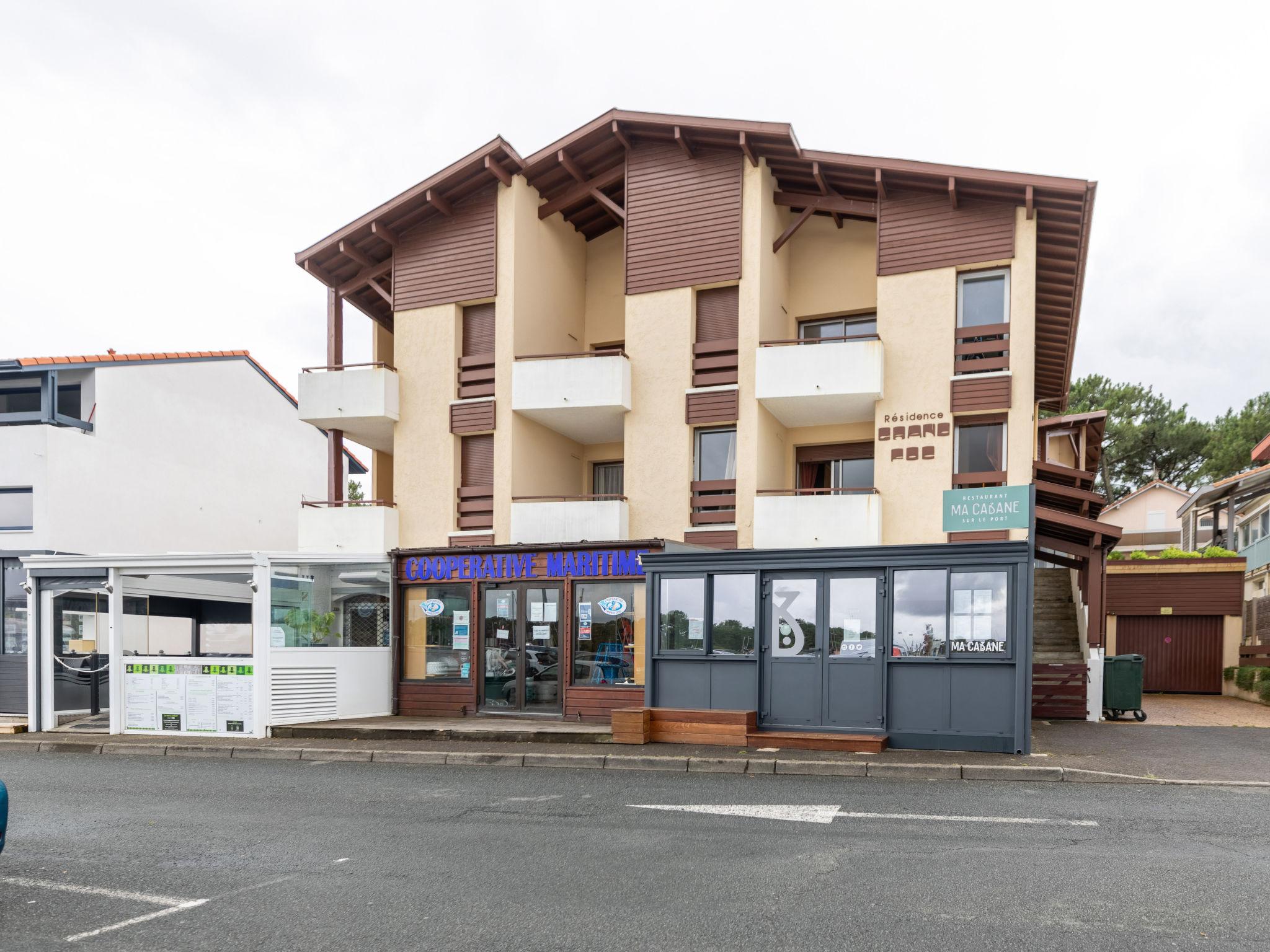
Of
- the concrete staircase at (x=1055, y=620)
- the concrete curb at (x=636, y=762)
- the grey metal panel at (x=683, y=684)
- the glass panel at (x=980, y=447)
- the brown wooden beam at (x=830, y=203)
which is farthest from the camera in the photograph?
the concrete staircase at (x=1055, y=620)

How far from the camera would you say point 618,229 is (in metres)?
23.1

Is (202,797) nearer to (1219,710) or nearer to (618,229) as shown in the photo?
(618,229)

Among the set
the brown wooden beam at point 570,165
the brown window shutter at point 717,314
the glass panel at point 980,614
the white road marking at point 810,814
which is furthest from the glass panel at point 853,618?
the brown wooden beam at point 570,165

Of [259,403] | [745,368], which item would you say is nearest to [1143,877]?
[745,368]

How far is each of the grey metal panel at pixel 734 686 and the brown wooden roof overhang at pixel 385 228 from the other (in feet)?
37.9

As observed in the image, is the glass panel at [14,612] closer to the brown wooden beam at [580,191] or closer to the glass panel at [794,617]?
the brown wooden beam at [580,191]

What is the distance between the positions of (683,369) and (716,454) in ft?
5.83

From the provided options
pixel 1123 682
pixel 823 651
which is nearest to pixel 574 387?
pixel 823 651

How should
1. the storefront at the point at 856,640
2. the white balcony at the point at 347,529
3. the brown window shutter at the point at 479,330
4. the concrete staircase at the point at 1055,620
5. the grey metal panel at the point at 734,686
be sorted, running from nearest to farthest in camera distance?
the storefront at the point at 856,640, the grey metal panel at the point at 734,686, the white balcony at the point at 347,529, the concrete staircase at the point at 1055,620, the brown window shutter at the point at 479,330

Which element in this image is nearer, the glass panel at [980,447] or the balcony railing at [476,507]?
the glass panel at [980,447]

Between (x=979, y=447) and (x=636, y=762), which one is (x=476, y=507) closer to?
(x=636, y=762)

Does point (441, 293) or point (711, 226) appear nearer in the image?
point (711, 226)

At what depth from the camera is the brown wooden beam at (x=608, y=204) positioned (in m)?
20.4

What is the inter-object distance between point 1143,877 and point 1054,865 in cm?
58
